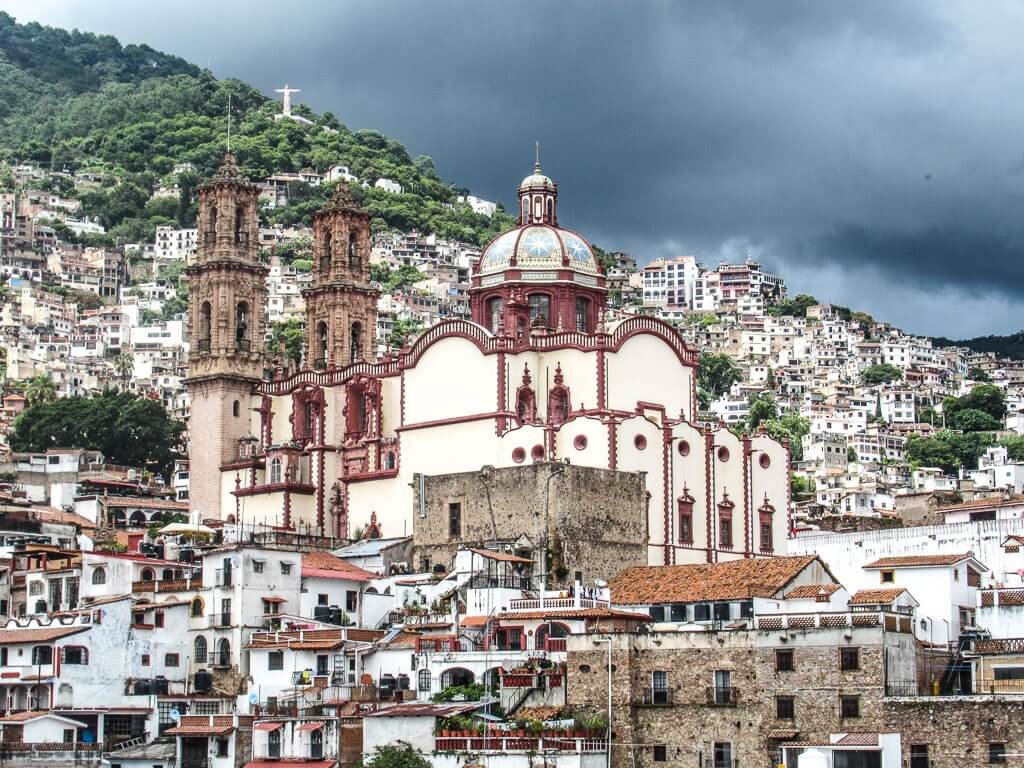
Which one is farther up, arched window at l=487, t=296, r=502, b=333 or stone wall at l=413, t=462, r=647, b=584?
arched window at l=487, t=296, r=502, b=333

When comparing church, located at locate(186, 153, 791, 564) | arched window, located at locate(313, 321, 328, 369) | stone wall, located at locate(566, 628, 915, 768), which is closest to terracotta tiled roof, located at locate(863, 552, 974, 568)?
stone wall, located at locate(566, 628, 915, 768)

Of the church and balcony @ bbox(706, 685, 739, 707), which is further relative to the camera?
the church

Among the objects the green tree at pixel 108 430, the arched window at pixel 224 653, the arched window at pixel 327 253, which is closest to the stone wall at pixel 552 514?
the arched window at pixel 224 653

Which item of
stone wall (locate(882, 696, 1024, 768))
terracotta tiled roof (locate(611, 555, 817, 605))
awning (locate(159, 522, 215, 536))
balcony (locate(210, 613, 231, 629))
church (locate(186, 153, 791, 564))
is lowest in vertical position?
stone wall (locate(882, 696, 1024, 768))

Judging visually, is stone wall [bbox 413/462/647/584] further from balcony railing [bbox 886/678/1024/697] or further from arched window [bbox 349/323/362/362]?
arched window [bbox 349/323/362/362]

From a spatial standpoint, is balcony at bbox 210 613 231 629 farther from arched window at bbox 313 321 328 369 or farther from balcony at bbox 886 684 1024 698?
arched window at bbox 313 321 328 369

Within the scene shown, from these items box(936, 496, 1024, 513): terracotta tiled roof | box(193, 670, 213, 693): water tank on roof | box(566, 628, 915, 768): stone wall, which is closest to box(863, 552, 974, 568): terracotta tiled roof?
box(566, 628, 915, 768): stone wall

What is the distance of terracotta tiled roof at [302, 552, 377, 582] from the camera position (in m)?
72.9

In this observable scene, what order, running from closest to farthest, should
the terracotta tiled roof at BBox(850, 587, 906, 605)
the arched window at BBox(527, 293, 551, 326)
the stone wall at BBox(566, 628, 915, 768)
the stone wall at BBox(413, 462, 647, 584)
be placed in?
the stone wall at BBox(566, 628, 915, 768) < the terracotta tiled roof at BBox(850, 587, 906, 605) < the stone wall at BBox(413, 462, 647, 584) < the arched window at BBox(527, 293, 551, 326)

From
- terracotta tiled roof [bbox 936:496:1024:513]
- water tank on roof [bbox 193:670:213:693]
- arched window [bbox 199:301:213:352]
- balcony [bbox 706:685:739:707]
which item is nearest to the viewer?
balcony [bbox 706:685:739:707]

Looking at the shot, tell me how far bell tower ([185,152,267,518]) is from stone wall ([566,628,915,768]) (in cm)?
3701

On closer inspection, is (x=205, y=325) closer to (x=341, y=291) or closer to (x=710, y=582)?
(x=341, y=291)

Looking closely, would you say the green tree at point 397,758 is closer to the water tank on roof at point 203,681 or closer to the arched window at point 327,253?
the water tank on roof at point 203,681

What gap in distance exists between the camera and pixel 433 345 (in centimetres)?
8512
